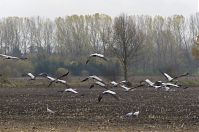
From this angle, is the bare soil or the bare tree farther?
the bare tree

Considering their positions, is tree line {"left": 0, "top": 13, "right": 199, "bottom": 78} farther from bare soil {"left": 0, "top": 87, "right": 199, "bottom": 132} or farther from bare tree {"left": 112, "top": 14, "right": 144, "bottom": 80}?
bare soil {"left": 0, "top": 87, "right": 199, "bottom": 132}

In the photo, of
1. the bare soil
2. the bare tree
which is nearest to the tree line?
the bare tree

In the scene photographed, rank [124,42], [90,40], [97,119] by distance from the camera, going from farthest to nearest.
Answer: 1. [90,40]
2. [124,42]
3. [97,119]

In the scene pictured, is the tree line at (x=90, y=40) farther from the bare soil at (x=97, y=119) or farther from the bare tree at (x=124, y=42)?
the bare soil at (x=97, y=119)

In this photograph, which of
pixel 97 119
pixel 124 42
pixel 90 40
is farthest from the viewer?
pixel 90 40

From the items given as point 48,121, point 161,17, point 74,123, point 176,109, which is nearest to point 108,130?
point 74,123

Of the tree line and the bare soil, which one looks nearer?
the bare soil

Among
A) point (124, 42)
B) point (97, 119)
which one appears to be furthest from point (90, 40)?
point (97, 119)

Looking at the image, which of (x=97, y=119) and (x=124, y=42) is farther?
(x=124, y=42)

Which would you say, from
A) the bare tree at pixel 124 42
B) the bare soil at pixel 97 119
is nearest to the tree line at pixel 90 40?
the bare tree at pixel 124 42

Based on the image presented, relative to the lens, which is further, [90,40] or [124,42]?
[90,40]

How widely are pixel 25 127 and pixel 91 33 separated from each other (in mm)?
80597

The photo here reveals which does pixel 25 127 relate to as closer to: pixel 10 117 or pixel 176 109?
pixel 10 117

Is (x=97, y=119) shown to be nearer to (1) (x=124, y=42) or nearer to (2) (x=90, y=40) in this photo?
(1) (x=124, y=42)
